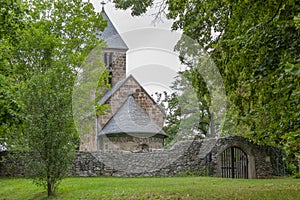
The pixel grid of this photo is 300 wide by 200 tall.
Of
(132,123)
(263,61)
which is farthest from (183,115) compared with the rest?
(263,61)

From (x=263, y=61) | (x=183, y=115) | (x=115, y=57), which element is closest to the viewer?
(x=263, y=61)

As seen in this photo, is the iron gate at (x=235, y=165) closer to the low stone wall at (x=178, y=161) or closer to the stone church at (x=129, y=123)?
the low stone wall at (x=178, y=161)

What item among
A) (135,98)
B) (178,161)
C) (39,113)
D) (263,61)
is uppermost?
(135,98)

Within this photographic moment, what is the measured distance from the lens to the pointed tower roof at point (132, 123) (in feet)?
82.6

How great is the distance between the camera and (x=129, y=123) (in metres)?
25.4

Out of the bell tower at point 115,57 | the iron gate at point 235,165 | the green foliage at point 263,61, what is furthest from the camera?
the bell tower at point 115,57

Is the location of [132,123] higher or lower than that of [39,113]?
higher

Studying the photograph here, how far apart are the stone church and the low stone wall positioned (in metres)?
4.57

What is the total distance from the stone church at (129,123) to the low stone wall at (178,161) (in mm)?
4571

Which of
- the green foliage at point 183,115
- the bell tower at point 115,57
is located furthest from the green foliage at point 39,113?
the bell tower at point 115,57

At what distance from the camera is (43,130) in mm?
12148

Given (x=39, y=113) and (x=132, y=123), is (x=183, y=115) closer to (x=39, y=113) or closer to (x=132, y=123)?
(x=132, y=123)

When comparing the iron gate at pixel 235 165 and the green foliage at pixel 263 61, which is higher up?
the green foliage at pixel 263 61

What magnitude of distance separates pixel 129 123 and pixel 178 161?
6.75 meters
